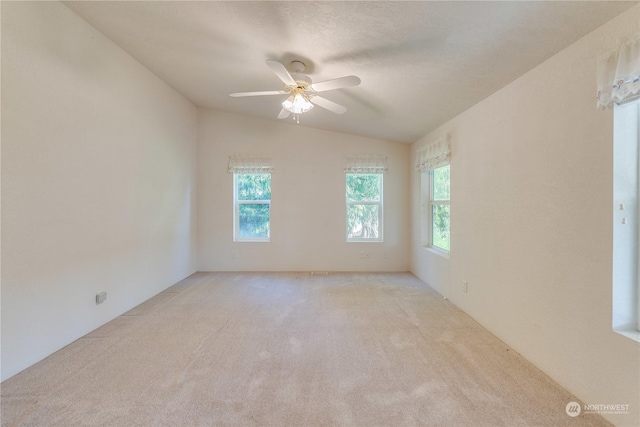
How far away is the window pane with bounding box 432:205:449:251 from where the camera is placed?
3.70m

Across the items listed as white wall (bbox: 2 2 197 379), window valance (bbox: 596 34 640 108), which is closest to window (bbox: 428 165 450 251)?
window valance (bbox: 596 34 640 108)

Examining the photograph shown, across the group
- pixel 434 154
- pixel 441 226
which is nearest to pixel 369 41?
pixel 434 154

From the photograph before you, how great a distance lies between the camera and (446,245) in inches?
146

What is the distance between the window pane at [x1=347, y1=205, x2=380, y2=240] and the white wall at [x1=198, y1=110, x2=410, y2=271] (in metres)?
0.16

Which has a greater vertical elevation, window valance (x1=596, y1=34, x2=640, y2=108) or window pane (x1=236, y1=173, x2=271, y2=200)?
window valance (x1=596, y1=34, x2=640, y2=108)

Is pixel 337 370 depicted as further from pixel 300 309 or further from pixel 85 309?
pixel 85 309

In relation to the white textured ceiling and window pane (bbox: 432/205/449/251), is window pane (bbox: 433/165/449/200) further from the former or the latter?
the white textured ceiling

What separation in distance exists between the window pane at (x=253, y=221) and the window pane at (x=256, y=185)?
183 millimetres

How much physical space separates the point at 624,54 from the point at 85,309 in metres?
4.27

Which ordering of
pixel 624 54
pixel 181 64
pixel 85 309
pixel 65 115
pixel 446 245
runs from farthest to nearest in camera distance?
pixel 446 245 < pixel 181 64 < pixel 85 309 < pixel 65 115 < pixel 624 54

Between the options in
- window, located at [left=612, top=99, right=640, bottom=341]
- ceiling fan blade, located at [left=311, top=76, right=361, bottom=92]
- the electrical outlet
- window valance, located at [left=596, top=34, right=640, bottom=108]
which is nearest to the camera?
window valance, located at [left=596, top=34, right=640, bottom=108]

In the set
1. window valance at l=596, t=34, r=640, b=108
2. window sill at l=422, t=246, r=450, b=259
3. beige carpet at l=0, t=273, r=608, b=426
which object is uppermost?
window valance at l=596, t=34, r=640, b=108

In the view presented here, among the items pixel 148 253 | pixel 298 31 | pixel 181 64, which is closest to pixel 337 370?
pixel 298 31

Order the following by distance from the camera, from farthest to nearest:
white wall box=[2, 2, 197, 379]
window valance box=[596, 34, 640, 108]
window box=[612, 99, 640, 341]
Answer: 1. white wall box=[2, 2, 197, 379]
2. window box=[612, 99, 640, 341]
3. window valance box=[596, 34, 640, 108]
